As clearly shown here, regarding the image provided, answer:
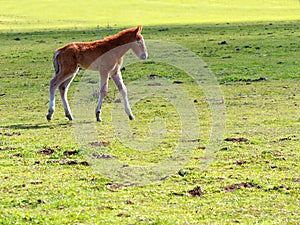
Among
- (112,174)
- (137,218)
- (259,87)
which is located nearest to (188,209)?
(137,218)

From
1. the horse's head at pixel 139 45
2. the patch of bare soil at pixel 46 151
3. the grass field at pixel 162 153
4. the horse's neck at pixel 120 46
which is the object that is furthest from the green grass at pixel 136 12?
the patch of bare soil at pixel 46 151

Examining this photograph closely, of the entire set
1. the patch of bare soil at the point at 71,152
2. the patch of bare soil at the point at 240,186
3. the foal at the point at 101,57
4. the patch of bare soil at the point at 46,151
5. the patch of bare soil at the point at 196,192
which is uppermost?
the foal at the point at 101,57

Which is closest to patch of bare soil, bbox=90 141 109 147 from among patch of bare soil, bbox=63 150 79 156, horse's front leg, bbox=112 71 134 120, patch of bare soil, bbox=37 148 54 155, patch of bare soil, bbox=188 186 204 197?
patch of bare soil, bbox=63 150 79 156

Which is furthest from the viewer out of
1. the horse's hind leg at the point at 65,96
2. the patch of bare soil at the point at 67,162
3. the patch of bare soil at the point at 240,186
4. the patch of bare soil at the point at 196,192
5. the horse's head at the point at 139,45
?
the horse's hind leg at the point at 65,96

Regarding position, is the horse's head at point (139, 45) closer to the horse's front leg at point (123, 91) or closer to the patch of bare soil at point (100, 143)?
the horse's front leg at point (123, 91)

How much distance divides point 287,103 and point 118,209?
35.5 feet

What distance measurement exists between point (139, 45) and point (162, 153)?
4.55m

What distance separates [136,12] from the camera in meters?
74.2

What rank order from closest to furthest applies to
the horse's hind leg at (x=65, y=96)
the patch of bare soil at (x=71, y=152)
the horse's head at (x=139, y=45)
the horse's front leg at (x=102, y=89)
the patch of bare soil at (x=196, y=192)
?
1. the patch of bare soil at (x=196, y=192)
2. the patch of bare soil at (x=71, y=152)
3. the horse's head at (x=139, y=45)
4. the horse's front leg at (x=102, y=89)
5. the horse's hind leg at (x=65, y=96)

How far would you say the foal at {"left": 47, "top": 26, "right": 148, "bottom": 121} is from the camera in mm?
16578

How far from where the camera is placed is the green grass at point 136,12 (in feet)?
212

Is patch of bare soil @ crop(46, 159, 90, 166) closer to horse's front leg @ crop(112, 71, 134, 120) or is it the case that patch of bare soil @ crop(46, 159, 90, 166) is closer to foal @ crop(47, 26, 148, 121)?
foal @ crop(47, 26, 148, 121)

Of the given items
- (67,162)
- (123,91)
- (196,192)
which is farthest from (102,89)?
(196,192)

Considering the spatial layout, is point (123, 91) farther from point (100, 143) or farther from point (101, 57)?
point (100, 143)
